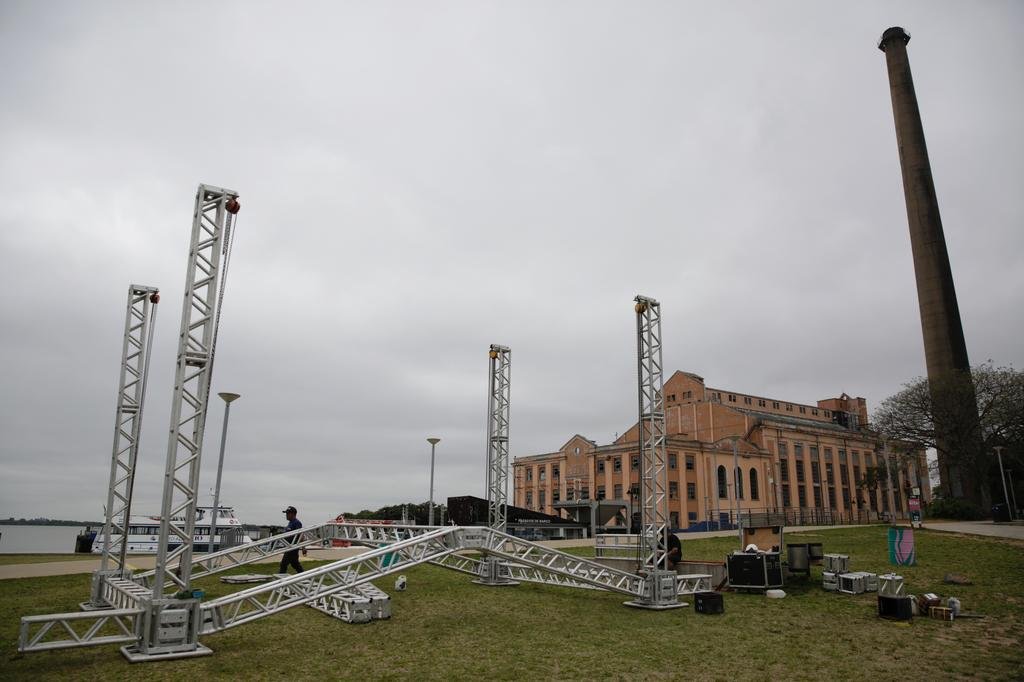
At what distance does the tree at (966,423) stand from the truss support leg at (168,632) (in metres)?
54.4

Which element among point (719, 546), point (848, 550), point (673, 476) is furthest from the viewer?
point (673, 476)

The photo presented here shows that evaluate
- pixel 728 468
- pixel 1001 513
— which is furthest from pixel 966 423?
pixel 728 468

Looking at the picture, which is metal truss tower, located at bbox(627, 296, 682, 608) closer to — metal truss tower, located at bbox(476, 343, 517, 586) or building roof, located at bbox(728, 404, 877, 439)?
metal truss tower, located at bbox(476, 343, 517, 586)

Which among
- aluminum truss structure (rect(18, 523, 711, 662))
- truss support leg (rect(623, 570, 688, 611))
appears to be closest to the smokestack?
truss support leg (rect(623, 570, 688, 611))

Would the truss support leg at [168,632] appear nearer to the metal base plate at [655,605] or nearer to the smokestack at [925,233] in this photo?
the metal base plate at [655,605]

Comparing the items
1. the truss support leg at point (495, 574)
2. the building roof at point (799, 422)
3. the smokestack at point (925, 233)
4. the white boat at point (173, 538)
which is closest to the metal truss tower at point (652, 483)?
the truss support leg at point (495, 574)

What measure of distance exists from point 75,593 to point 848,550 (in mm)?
27604

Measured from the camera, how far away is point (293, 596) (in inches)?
534

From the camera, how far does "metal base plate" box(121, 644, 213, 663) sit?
9898 millimetres

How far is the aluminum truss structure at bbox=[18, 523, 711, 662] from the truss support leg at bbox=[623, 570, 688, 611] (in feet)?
0.15

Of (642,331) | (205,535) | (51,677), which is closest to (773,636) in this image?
(642,331)

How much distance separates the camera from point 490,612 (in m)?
15.2

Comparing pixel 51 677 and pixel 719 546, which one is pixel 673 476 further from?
pixel 51 677

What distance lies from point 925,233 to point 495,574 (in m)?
61.8
